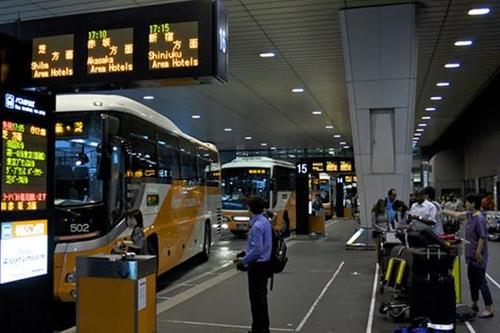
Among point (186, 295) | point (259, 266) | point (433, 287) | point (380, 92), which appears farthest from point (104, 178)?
point (380, 92)

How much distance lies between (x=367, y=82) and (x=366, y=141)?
5.61 ft

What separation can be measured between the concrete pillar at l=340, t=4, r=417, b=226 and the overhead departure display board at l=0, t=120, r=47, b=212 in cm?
934

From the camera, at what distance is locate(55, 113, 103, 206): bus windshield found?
31.0ft

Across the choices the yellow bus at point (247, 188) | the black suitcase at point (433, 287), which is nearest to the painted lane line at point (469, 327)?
the black suitcase at point (433, 287)

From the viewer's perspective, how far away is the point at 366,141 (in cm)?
1614

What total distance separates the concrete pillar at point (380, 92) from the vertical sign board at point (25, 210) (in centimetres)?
928

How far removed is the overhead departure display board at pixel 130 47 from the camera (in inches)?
271

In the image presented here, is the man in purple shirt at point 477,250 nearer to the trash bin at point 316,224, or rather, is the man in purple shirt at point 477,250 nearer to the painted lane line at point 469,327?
the painted lane line at point 469,327

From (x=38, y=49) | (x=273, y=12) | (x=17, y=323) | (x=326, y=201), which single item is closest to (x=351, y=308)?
(x=17, y=323)

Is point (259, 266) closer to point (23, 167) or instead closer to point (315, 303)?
point (315, 303)

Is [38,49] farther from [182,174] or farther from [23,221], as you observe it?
[182,174]

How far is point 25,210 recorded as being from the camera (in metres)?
5.91

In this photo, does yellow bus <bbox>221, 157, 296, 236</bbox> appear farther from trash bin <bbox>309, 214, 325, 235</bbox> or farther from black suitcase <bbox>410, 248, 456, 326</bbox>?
black suitcase <bbox>410, 248, 456, 326</bbox>

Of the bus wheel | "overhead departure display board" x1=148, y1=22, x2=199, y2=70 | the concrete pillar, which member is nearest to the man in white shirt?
the concrete pillar
